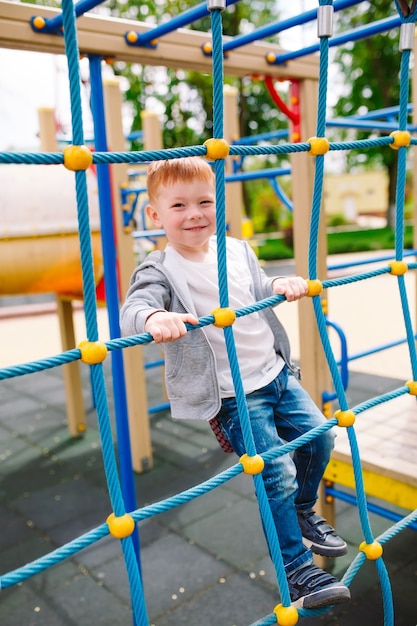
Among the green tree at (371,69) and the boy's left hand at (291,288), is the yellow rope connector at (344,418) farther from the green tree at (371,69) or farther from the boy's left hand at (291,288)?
the green tree at (371,69)

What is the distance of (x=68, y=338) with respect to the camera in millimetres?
3646

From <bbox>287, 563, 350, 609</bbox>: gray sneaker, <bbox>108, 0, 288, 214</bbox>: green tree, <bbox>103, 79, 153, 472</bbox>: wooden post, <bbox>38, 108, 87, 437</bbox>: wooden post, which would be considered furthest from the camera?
<bbox>108, 0, 288, 214</bbox>: green tree

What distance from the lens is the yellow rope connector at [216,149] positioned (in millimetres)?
1205


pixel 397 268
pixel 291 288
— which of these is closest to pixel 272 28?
pixel 397 268

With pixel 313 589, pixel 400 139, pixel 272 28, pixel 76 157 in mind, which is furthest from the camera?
pixel 272 28

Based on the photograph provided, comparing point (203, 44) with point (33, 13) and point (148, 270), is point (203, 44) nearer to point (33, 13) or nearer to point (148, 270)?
point (33, 13)

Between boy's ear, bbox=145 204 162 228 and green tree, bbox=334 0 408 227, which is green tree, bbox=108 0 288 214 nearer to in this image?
green tree, bbox=334 0 408 227

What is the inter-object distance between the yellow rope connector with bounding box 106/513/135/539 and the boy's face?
1.99ft

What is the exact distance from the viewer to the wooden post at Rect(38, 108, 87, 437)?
3438 millimetres

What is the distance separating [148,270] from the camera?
1.39m

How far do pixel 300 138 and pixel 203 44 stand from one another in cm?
48

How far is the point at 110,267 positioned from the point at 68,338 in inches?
69.6

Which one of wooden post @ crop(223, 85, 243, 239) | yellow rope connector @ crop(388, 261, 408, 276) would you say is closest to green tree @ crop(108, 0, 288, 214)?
wooden post @ crop(223, 85, 243, 239)

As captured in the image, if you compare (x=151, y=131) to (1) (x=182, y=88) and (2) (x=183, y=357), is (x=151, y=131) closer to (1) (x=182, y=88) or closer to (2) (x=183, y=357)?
(2) (x=183, y=357)
